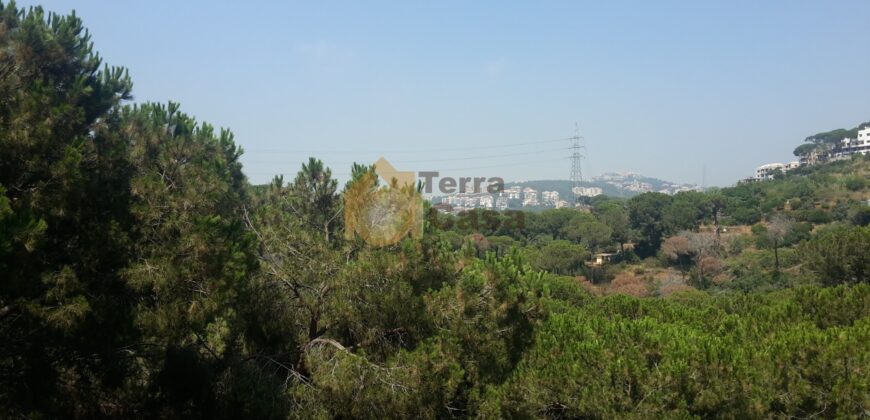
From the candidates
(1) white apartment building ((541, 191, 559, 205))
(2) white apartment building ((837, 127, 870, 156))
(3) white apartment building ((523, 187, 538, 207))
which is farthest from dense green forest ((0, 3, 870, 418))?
(1) white apartment building ((541, 191, 559, 205))

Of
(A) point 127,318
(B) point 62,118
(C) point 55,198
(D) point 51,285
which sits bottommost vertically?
(A) point 127,318

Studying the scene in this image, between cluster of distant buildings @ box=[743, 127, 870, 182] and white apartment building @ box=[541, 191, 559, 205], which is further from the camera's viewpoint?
white apartment building @ box=[541, 191, 559, 205]

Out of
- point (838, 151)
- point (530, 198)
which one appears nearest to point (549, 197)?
point (530, 198)

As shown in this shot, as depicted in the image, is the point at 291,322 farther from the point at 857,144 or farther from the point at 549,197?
the point at 549,197

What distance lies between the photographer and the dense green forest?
393cm

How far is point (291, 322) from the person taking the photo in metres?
5.82

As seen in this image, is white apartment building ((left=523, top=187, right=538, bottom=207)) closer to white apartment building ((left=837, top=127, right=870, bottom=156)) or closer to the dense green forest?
white apartment building ((left=837, top=127, right=870, bottom=156))

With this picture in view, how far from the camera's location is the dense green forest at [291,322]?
A: 393 cm

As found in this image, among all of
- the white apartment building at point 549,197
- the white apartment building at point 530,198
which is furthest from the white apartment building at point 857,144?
the white apartment building at point 549,197

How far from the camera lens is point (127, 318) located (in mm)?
4129

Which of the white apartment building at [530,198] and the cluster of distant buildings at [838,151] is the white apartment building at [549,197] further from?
the cluster of distant buildings at [838,151]

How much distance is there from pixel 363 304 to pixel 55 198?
2.79 m

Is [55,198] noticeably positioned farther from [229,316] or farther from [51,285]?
[229,316]

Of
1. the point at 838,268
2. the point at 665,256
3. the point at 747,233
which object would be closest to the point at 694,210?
the point at 747,233
